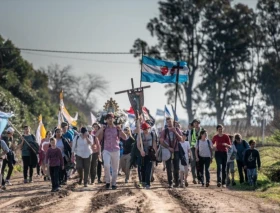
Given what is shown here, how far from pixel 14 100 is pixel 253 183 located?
2124 cm

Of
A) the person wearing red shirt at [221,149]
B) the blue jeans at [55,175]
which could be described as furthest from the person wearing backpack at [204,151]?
the blue jeans at [55,175]

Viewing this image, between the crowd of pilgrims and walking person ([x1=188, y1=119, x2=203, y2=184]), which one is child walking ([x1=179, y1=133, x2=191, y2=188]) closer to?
the crowd of pilgrims

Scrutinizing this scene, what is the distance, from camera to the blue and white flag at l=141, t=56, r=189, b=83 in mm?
27047

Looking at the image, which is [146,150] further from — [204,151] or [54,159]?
[54,159]

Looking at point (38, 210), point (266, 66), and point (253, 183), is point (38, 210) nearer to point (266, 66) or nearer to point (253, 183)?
point (253, 183)

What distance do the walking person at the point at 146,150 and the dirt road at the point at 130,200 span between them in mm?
419

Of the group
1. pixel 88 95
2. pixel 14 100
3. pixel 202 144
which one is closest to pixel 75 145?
pixel 202 144

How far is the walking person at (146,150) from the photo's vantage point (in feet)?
73.5

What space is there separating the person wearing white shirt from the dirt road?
1.92 ft

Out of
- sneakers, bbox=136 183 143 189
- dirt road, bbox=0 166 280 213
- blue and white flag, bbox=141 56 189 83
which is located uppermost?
blue and white flag, bbox=141 56 189 83

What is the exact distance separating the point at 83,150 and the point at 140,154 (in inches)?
66.8

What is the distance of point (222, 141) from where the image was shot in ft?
78.7

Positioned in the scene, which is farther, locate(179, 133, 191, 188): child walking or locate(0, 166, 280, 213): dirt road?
locate(179, 133, 191, 188): child walking

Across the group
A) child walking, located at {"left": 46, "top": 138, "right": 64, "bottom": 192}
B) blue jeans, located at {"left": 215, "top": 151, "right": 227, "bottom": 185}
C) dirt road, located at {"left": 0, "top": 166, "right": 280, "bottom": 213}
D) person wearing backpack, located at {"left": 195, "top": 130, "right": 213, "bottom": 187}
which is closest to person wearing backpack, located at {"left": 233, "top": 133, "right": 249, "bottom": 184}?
blue jeans, located at {"left": 215, "top": 151, "right": 227, "bottom": 185}
